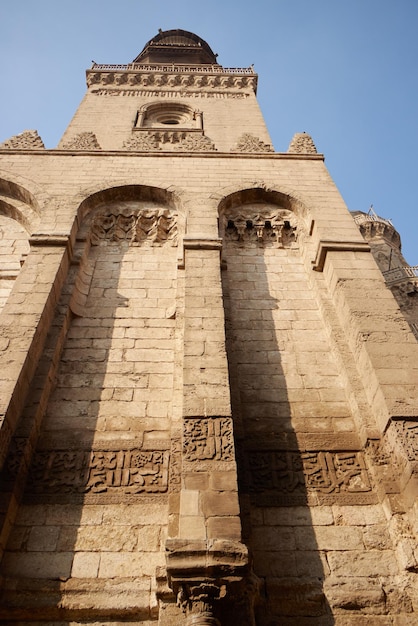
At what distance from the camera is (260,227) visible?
332 inches

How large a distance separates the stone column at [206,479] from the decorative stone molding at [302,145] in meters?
5.54

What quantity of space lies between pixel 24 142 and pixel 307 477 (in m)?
9.41

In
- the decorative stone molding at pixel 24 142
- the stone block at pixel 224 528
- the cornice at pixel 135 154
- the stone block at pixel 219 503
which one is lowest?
the stone block at pixel 224 528

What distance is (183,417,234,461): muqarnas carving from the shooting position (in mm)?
4488

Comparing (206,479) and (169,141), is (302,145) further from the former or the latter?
(206,479)

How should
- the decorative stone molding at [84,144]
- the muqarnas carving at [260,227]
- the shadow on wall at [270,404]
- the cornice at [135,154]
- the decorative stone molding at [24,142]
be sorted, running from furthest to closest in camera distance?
the decorative stone molding at [84,144], the decorative stone molding at [24,142], the cornice at [135,154], the muqarnas carving at [260,227], the shadow on wall at [270,404]

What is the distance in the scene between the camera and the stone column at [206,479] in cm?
352

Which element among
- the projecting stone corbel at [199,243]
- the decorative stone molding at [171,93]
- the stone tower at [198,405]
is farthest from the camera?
the decorative stone molding at [171,93]

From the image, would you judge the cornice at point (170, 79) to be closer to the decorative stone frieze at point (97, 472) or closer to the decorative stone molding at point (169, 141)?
the decorative stone molding at point (169, 141)

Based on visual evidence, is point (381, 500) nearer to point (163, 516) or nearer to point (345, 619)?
point (345, 619)

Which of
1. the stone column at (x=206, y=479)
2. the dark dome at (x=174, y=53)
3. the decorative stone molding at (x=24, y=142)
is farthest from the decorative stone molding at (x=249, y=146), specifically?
the dark dome at (x=174, y=53)

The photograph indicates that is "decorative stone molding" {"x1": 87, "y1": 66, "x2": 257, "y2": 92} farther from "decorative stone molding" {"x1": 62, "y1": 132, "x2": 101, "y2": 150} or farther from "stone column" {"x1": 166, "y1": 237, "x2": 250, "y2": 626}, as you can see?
"stone column" {"x1": 166, "y1": 237, "x2": 250, "y2": 626}

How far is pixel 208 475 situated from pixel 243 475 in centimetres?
69

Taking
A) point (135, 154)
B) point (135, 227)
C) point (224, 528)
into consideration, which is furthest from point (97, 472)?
point (135, 154)
